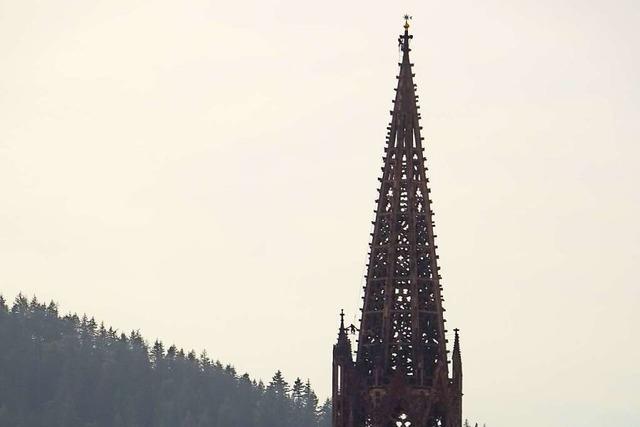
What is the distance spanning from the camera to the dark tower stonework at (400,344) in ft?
433

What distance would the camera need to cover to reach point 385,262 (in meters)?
133

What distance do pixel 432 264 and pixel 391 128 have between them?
7182 mm

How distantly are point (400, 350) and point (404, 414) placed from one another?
3.09 metres

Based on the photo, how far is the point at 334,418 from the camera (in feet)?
437

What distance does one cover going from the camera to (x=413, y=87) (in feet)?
447

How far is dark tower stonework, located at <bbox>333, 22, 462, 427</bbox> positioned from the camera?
132 m

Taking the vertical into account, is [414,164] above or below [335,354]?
above

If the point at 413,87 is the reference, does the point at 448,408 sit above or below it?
below

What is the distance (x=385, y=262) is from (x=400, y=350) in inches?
169

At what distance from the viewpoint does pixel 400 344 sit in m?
133

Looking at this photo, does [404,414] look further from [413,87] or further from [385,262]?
[413,87]

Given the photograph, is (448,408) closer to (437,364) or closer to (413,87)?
(437,364)

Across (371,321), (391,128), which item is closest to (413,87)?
(391,128)

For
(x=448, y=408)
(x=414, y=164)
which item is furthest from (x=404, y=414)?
(x=414, y=164)
